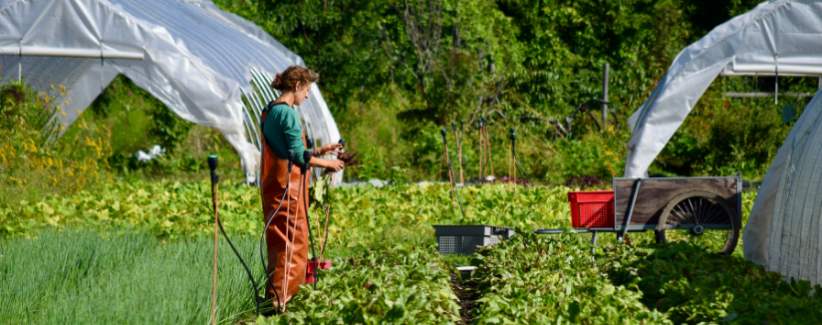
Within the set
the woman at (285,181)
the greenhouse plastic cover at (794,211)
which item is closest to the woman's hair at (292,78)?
the woman at (285,181)

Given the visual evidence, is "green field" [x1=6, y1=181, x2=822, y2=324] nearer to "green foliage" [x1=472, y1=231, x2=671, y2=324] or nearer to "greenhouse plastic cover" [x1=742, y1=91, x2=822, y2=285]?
"green foliage" [x1=472, y1=231, x2=671, y2=324]

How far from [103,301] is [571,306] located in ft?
7.13

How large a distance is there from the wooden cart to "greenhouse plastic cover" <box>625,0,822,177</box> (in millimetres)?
1295

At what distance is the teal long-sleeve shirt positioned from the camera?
3.56 meters

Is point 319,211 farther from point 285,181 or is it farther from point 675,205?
point 675,205

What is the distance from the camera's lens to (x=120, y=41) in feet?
26.2

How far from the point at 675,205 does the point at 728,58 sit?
6.92ft

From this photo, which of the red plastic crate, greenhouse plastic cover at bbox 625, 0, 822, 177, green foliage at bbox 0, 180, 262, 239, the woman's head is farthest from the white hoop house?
the woman's head

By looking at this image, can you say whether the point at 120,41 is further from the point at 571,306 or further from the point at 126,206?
A: the point at 571,306

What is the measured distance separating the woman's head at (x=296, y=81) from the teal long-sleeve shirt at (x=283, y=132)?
0.42ft

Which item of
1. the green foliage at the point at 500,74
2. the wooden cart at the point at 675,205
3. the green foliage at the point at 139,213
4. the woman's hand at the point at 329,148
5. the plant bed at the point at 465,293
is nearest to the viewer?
Answer: the woman's hand at the point at 329,148

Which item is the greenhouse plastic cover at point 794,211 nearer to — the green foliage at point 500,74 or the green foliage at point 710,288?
the green foliage at point 710,288

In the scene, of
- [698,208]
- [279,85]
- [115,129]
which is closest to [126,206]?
[279,85]

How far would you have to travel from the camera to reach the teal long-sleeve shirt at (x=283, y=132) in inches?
140
